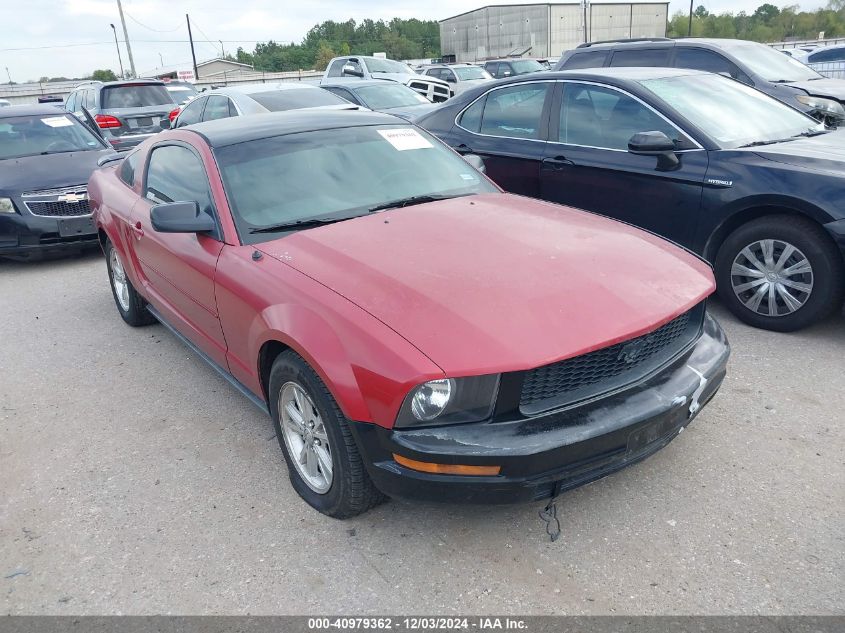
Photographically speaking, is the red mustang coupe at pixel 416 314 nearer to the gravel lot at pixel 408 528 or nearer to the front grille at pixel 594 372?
the front grille at pixel 594 372

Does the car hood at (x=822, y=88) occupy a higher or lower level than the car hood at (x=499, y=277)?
higher

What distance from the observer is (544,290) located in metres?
2.57

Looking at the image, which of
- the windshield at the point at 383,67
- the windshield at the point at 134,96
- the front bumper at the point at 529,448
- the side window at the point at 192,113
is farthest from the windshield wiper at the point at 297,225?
the windshield at the point at 383,67

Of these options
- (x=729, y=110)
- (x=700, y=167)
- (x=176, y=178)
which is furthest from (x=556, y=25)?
(x=176, y=178)

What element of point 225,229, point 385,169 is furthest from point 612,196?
point 225,229

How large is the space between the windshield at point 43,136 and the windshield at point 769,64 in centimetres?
789

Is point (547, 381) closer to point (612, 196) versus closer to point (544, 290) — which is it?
point (544, 290)

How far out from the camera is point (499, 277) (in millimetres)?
2684

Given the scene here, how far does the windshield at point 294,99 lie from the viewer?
9163 millimetres

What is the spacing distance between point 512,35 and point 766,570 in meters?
77.7

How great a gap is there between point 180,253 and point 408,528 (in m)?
1.94

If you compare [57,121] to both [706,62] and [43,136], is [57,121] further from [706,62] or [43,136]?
[706,62]

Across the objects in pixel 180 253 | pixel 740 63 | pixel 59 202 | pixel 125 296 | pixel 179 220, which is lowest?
pixel 125 296

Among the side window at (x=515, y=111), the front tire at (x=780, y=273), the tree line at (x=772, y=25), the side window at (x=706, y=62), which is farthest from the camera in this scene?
the tree line at (x=772, y=25)
